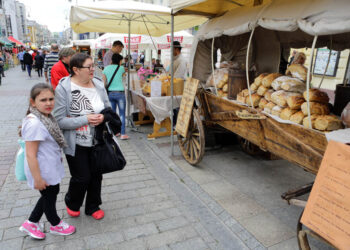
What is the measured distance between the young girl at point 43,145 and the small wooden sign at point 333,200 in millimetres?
2015

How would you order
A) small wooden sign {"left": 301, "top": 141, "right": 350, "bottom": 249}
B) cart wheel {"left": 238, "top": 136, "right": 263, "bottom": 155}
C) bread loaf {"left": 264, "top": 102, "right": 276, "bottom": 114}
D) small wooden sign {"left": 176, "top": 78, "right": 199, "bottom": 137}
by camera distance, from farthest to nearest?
cart wheel {"left": 238, "top": 136, "right": 263, "bottom": 155}, small wooden sign {"left": 176, "top": 78, "right": 199, "bottom": 137}, bread loaf {"left": 264, "top": 102, "right": 276, "bottom": 114}, small wooden sign {"left": 301, "top": 141, "right": 350, "bottom": 249}

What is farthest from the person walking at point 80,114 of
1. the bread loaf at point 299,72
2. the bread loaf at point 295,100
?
the bread loaf at point 299,72

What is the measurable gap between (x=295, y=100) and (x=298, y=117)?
0.67 feet

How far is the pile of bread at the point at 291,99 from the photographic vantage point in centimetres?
237

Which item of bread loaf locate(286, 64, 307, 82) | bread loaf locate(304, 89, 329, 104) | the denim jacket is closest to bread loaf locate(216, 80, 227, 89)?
bread loaf locate(286, 64, 307, 82)

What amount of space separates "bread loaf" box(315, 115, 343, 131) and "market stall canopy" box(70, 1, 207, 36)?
3196 mm

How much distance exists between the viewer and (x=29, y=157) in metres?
2.01

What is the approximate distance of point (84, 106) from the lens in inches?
93.4

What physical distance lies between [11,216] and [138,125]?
13.1ft

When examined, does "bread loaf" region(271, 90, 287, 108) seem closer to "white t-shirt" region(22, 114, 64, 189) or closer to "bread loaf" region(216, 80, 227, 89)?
"bread loaf" region(216, 80, 227, 89)

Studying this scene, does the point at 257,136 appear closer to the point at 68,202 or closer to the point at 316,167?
the point at 316,167

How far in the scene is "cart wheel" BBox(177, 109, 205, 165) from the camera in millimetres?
3861

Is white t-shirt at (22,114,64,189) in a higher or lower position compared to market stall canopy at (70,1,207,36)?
lower

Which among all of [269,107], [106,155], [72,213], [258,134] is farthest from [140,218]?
[269,107]
